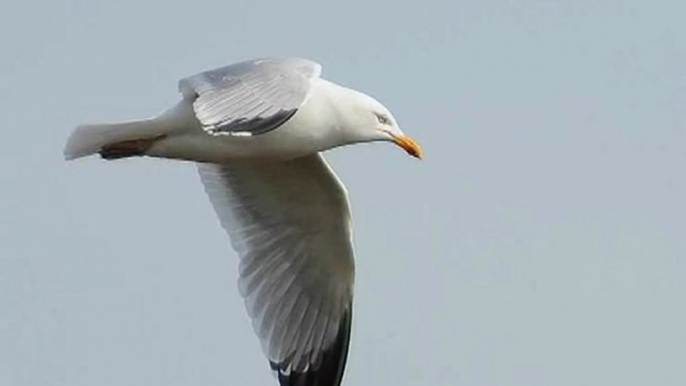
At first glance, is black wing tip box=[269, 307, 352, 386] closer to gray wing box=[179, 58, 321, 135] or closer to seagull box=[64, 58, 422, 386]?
seagull box=[64, 58, 422, 386]

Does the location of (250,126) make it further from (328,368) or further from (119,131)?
(328,368)

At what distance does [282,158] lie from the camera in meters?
11.6

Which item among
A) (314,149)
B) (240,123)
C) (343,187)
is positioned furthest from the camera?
(343,187)

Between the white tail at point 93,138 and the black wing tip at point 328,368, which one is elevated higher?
the white tail at point 93,138

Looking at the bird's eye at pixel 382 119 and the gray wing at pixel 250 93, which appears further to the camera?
the bird's eye at pixel 382 119

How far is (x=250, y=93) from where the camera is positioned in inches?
414

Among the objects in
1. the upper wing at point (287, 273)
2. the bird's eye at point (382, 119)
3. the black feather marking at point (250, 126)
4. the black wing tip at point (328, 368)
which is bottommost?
the black wing tip at point (328, 368)

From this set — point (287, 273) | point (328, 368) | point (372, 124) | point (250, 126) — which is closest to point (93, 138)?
point (372, 124)

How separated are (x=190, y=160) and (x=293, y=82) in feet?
3.97

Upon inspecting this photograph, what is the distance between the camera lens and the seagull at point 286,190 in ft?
37.6

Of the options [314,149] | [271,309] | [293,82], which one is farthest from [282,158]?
[271,309]

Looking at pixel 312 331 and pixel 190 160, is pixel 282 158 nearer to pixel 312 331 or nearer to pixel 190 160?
pixel 190 160

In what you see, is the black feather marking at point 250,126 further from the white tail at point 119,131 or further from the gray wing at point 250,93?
the white tail at point 119,131

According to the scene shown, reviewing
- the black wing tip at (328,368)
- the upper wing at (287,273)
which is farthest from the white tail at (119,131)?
the black wing tip at (328,368)
